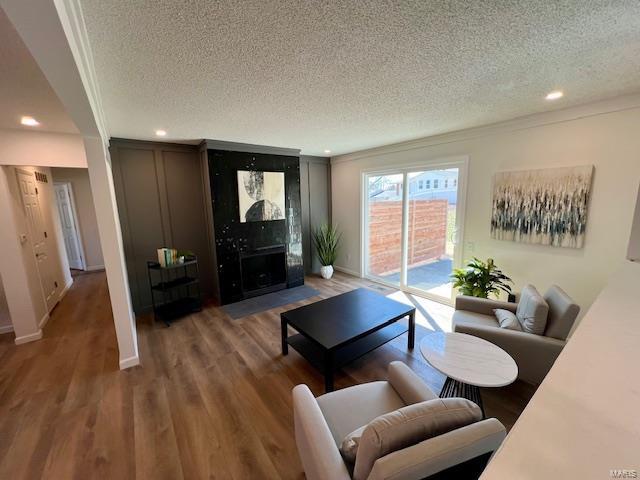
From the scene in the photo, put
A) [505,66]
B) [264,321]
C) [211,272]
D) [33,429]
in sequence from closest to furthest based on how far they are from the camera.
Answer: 1. [505,66]
2. [33,429]
3. [264,321]
4. [211,272]

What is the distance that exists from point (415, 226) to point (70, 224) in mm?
7006

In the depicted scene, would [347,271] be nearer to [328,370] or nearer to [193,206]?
[193,206]

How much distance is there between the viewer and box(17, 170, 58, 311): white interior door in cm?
323

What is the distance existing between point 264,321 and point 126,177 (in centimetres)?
267

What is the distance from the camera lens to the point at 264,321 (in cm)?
338

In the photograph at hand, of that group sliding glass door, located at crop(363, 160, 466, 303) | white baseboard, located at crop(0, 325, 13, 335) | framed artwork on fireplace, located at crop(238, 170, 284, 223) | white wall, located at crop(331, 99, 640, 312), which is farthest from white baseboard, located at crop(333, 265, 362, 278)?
white baseboard, located at crop(0, 325, 13, 335)

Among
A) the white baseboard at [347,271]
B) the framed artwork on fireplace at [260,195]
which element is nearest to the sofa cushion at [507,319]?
the white baseboard at [347,271]

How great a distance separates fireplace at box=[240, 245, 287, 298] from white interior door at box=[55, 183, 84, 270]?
415 cm

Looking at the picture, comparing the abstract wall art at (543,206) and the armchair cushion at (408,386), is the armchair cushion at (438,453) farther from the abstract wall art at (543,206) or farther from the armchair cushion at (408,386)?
the abstract wall art at (543,206)

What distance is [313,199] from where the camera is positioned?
5270 millimetres

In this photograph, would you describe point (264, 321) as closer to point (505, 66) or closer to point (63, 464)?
point (63, 464)

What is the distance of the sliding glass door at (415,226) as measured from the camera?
3.63 meters

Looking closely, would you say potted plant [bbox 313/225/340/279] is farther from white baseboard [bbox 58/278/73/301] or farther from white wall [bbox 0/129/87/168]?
white baseboard [bbox 58/278/73/301]

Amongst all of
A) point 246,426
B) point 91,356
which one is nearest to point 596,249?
point 246,426
